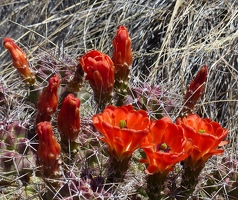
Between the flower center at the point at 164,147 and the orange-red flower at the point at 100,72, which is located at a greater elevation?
the orange-red flower at the point at 100,72

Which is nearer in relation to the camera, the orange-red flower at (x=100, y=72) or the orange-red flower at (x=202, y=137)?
the orange-red flower at (x=202, y=137)

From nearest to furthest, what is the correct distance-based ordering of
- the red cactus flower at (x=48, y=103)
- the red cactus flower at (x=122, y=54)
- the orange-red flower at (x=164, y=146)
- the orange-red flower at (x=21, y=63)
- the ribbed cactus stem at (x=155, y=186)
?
the orange-red flower at (x=164, y=146) → the ribbed cactus stem at (x=155, y=186) → the red cactus flower at (x=48, y=103) → the red cactus flower at (x=122, y=54) → the orange-red flower at (x=21, y=63)

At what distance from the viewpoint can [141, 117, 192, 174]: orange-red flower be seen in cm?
130

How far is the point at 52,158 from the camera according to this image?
1.41m

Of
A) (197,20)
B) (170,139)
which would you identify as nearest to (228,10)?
(197,20)

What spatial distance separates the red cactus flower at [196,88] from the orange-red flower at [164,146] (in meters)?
0.36

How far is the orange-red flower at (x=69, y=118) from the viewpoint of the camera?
4.69 feet

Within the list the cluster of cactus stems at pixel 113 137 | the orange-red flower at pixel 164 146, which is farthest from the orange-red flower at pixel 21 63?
the orange-red flower at pixel 164 146

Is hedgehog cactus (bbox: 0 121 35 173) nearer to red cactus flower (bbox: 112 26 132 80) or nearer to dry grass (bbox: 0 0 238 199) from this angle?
red cactus flower (bbox: 112 26 132 80)

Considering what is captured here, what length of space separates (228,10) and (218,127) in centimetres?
135

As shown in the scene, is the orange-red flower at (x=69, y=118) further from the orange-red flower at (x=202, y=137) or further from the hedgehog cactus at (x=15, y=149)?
the orange-red flower at (x=202, y=137)

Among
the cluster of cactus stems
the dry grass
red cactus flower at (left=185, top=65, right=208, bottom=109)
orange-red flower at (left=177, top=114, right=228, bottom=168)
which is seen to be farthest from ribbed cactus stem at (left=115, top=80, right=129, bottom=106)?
the dry grass

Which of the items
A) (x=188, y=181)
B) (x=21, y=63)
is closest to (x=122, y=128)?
(x=188, y=181)

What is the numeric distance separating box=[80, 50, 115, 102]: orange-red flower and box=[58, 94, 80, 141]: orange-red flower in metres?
0.18
